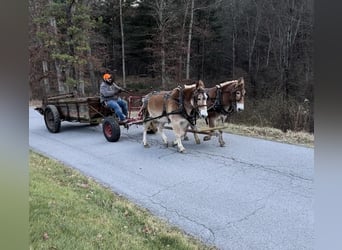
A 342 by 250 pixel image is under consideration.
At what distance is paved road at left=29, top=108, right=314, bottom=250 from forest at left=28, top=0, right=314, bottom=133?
5.90 meters

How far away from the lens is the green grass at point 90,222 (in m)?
2.57

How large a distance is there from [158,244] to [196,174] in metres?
2.16

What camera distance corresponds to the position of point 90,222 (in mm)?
3041

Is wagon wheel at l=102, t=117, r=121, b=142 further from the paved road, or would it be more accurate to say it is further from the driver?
the driver

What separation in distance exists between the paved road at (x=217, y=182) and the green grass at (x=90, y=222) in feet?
0.80

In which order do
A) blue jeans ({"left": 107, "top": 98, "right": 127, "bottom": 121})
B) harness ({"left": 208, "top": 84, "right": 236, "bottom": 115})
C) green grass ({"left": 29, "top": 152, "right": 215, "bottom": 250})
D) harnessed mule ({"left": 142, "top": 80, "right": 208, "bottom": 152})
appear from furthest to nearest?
blue jeans ({"left": 107, "top": 98, "right": 127, "bottom": 121}) < harness ({"left": 208, "top": 84, "right": 236, "bottom": 115}) < harnessed mule ({"left": 142, "top": 80, "right": 208, "bottom": 152}) < green grass ({"left": 29, "top": 152, "right": 215, "bottom": 250})

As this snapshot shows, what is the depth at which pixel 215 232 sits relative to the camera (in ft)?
10.5

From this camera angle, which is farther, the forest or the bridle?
the forest

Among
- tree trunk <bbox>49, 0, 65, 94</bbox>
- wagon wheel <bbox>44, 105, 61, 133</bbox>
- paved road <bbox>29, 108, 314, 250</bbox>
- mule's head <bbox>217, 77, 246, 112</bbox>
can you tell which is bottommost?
paved road <bbox>29, 108, 314, 250</bbox>

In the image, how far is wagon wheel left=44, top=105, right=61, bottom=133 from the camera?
8.11 metres

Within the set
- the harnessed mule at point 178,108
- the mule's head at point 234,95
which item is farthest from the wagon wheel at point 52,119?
the mule's head at point 234,95

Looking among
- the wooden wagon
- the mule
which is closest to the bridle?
the mule

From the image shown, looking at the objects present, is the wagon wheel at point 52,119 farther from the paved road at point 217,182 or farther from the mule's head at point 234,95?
the mule's head at point 234,95

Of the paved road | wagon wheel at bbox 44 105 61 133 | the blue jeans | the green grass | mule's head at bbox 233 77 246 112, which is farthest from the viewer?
wagon wheel at bbox 44 105 61 133
